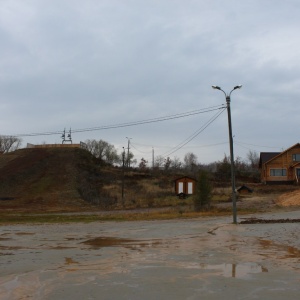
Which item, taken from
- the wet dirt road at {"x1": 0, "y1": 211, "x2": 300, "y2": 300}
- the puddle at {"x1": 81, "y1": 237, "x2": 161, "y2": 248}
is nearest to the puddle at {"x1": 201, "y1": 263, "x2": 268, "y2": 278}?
the wet dirt road at {"x1": 0, "y1": 211, "x2": 300, "y2": 300}

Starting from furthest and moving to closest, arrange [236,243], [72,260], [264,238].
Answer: [264,238] → [236,243] → [72,260]

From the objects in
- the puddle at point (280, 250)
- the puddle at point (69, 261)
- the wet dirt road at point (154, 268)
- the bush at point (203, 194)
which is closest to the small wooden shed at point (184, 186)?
the bush at point (203, 194)

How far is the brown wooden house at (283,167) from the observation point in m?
73.2

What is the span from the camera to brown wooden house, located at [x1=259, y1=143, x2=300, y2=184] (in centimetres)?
7318

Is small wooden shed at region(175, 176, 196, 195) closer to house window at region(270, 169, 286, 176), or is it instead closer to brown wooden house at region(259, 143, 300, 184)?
brown wooden house at region(259, 143, 300, 184)

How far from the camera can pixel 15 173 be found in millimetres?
84250

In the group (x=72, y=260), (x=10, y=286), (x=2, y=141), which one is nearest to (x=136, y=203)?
(x=72, y=260)

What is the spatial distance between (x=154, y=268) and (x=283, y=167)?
68051 millimetres

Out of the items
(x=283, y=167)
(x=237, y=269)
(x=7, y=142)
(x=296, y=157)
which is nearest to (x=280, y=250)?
(x=237, y=269)

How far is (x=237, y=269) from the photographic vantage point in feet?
33.2

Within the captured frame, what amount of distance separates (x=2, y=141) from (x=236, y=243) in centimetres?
13504

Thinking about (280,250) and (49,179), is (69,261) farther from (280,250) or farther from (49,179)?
(49,179)

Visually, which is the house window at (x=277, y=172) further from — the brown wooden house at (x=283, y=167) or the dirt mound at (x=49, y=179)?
the dirt mound at (x=49, y=179)

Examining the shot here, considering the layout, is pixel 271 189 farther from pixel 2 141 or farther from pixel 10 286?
pixel 2 141
